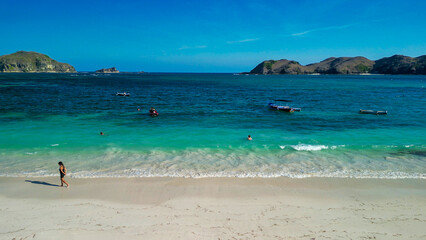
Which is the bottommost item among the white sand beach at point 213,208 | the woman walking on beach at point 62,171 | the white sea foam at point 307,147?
the white sand beach at point 213,208

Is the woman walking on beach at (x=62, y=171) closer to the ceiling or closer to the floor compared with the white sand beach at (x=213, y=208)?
closer to the ceiling

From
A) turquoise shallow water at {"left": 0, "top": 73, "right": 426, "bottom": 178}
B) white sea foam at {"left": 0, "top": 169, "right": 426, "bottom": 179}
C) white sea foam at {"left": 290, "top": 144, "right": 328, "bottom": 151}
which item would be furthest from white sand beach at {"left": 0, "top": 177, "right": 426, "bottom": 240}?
white sea foam at {"left": 290, "top": 144, "right": 328, "bottom": 151}

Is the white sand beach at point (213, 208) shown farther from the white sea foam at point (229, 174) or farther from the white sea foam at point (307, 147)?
the white sea foam at point (307, 147)

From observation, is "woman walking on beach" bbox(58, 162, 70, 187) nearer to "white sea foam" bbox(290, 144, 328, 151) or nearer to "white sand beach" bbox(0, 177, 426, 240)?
"white sand beach" bbox(0, 177, 426, 240)

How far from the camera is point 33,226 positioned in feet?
37.1

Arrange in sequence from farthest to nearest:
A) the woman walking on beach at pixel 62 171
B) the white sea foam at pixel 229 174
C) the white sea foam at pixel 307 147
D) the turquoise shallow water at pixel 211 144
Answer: the white sea foam at pixel 307 147 < the turquoise shallow water at pixel 211 144 < the white sea foam at pixel 229 174 < the woman walking on beach at pixel 62 171

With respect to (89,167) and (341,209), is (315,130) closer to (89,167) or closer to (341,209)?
(341,209)

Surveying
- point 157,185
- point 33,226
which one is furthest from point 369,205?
point 33,226

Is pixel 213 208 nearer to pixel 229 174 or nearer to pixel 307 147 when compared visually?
pixel 229 174

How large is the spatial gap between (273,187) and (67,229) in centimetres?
1072

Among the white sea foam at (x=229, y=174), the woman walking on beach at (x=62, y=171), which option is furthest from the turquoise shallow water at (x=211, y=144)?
the woman walking on beach at (x=62, y=171)

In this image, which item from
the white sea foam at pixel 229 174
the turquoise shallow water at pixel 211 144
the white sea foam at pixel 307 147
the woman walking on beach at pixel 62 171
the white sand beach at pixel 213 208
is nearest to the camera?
the white sand beach at pixel 213 208

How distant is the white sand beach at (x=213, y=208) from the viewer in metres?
11.0

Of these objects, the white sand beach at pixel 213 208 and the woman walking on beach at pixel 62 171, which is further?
the woman walking on beach at pixel 62 171
